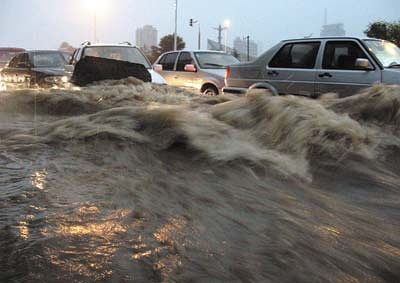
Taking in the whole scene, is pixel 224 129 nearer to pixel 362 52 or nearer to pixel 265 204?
pixel 265 204

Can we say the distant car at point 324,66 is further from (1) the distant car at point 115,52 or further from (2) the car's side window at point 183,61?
(2) the car's side window at point 183,61

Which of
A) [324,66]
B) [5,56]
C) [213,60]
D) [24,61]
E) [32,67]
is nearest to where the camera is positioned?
[324,66]

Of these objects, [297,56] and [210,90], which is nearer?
[297,56]

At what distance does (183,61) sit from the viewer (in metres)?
13.0

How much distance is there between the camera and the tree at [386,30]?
19.9 metres

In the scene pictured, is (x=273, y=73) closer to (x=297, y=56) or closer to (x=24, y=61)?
(x=297, y=56)

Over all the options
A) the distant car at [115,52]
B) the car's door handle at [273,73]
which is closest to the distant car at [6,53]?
the distant car at [115,52]

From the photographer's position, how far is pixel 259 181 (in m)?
2.74

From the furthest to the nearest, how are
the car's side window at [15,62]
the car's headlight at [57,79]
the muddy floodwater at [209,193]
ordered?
the car's side window at [15,62] → the car's headlight at [57,79] → the muddy floodwater at [209,193]

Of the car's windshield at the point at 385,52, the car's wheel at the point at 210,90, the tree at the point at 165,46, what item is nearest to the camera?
the car's windshield at the point at 385,52

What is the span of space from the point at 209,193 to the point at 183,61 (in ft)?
35.2

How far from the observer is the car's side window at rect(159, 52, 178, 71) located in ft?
44.2

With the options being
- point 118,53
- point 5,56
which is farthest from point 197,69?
point 5,56

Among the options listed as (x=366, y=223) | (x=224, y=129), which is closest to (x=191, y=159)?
(x=224, y=129)
